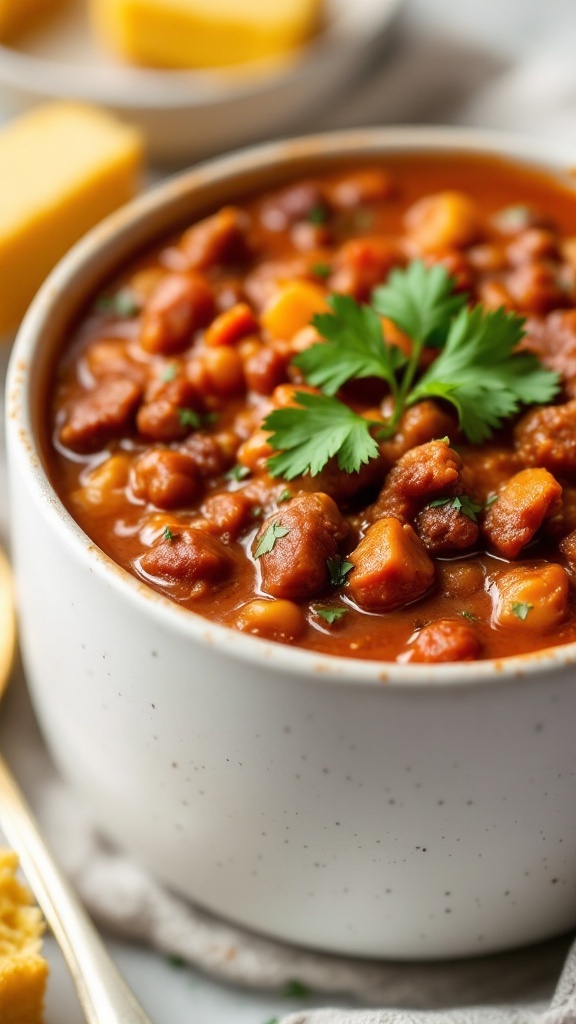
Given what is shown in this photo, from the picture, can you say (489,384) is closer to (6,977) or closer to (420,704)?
(420,704)

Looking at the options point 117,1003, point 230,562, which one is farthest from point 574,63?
point 117,1003

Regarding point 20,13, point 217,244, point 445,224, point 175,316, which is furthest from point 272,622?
point 20,13

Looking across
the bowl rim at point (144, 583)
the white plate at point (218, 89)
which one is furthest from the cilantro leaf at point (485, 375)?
the white plate at point (218, 89)

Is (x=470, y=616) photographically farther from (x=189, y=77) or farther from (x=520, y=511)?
(x=189, y=77)

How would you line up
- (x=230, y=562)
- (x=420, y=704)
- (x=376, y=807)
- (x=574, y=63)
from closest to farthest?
(x=420, y=704), (x=376, y=807), (x=230, y=562), (x=574, y=63)

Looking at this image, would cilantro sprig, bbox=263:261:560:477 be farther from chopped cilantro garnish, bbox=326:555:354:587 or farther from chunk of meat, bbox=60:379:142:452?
chunk of meat, bbox=60:379:142:452

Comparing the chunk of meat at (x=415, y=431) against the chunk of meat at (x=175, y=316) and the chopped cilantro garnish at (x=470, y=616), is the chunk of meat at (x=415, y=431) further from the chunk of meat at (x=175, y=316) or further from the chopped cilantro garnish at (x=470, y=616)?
the chunk of meat at (x=175, y=316)
